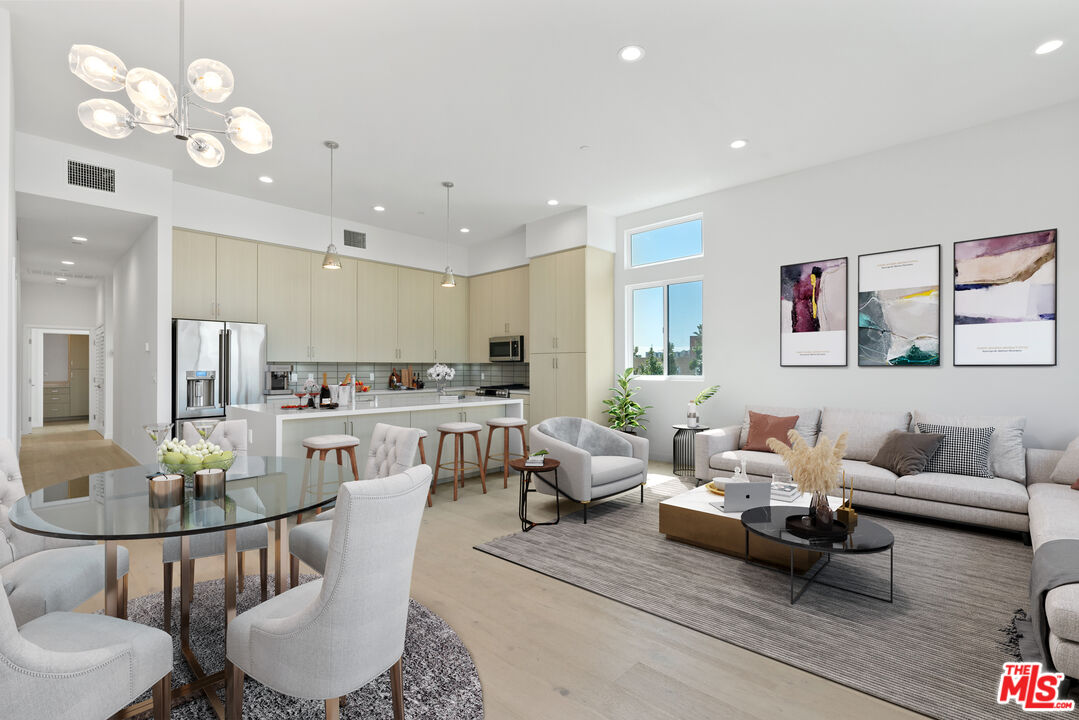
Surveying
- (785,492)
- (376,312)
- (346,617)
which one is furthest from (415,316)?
(346,617)

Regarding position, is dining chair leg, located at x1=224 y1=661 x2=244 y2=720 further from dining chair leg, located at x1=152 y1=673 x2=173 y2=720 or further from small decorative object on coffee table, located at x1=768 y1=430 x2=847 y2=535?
small decorative object on coffee table, located at x1=768 y1=430 x2=847 y2=535

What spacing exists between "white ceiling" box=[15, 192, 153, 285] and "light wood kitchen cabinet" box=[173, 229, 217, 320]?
40 centimetres

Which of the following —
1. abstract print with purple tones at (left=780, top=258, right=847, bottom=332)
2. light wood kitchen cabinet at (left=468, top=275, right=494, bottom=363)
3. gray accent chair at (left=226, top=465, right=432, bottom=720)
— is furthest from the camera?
light wood kitchen cabinet at (left=468, top=275, right=494, bottom=363)

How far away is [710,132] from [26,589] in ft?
16.4

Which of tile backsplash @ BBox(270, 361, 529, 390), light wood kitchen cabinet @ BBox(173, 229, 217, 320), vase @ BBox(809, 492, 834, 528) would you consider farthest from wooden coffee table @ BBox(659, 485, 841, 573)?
light wood kitchen cabinet @ BBox(173, 229, 217, 320)

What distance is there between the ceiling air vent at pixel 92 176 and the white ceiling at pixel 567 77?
250mm

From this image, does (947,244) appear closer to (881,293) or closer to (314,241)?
(881,293)

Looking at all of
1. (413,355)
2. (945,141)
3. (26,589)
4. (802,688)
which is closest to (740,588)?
(802,688)

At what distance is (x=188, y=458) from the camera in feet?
6.81

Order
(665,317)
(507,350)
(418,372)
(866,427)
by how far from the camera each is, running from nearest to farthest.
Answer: (866,427) → (665,317) → (507,350) → (418,372)

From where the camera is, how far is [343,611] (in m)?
1.48

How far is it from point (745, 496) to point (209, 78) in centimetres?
355

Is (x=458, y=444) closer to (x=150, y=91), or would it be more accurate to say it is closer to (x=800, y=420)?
(x=800, y=420)

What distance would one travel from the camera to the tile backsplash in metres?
6.97
